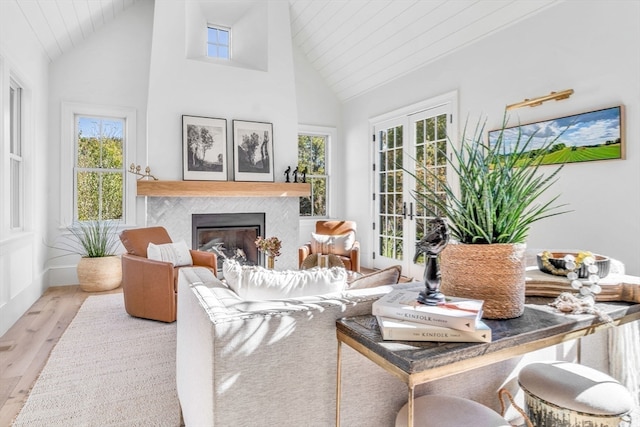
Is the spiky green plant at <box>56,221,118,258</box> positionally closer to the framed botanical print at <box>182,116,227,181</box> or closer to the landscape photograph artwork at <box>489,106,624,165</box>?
the framed botanical print at <box>182,116,227,181</box>

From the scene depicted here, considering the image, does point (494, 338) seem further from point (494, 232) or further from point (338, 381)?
point (338, 381)

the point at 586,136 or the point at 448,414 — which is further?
the point at 586,136

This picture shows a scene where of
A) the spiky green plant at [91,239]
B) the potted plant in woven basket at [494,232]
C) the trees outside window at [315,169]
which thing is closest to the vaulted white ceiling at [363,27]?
the trees outside window at [315,169]

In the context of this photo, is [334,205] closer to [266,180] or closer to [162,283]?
[266,180]

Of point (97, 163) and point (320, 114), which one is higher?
point (320, 114)

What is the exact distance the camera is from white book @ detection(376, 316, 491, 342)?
99cm

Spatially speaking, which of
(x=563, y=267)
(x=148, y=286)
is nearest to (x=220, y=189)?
(x=148, y=286)

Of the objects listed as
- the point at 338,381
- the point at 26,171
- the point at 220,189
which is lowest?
the point at 338,381

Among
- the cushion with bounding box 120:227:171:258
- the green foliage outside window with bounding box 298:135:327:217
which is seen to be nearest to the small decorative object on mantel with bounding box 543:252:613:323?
the cushion with bounding box 120:227:171:258

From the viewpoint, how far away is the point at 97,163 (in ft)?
16.6

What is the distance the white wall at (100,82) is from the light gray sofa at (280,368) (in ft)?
14.5

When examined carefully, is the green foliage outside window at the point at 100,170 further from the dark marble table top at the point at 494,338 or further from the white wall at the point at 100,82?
the dark marble table top at the point at 494,338

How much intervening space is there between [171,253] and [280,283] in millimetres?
2478

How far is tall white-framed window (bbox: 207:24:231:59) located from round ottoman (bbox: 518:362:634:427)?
554 centimetres
